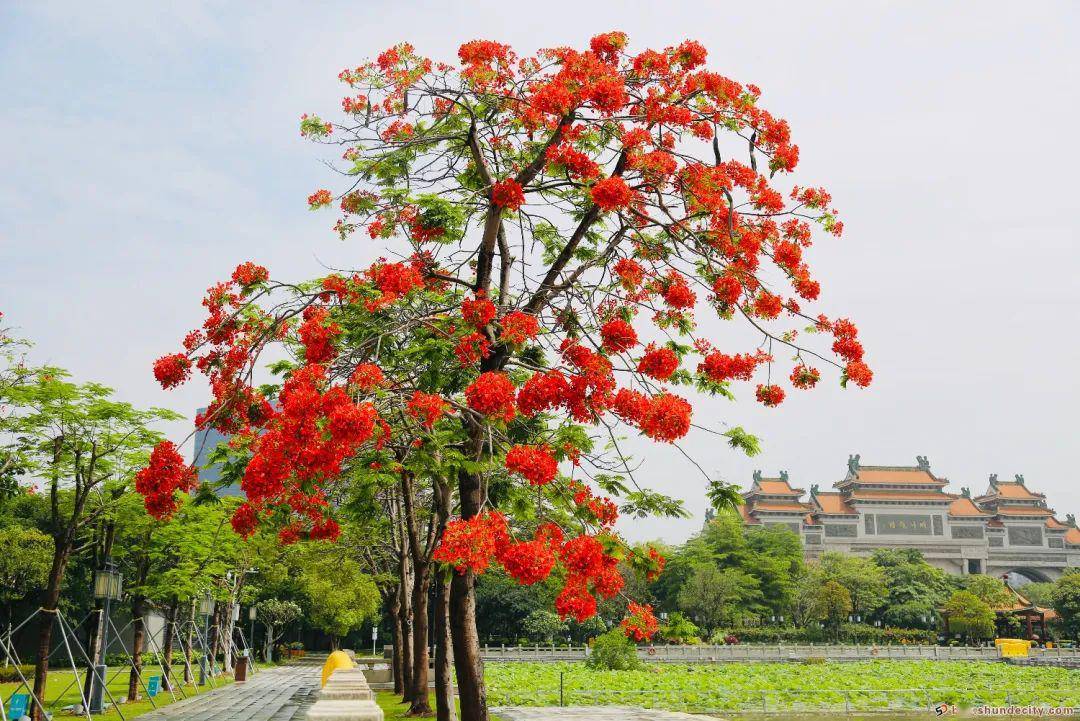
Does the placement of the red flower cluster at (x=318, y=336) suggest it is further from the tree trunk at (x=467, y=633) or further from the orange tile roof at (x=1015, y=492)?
the orange tile roof at (x=1015, y=492)

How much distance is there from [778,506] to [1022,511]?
2703cm

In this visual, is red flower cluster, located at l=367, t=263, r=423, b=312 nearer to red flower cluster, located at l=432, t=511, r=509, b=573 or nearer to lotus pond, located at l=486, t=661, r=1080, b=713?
red flower cluster, located at l=432, t=511, r=509, b=573

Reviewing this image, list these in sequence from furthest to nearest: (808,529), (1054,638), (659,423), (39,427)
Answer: (808,529), (1054,638), (39,427), (659,423)

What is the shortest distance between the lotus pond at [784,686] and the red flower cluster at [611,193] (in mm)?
19513

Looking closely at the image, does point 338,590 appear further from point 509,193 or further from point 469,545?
point 469,545

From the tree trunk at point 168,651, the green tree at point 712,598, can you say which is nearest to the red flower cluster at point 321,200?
the tree trunk at point 168,651

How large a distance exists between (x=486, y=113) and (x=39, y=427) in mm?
11616

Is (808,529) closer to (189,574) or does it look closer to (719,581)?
(719,581)

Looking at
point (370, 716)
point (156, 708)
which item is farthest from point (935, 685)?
point (370, 716)

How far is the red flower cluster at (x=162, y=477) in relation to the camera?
8.01 meters

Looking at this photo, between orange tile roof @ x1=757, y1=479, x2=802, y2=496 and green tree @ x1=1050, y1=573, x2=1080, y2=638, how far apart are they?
31.9m

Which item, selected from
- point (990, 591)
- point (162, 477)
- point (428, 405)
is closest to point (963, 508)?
point (990, 591)

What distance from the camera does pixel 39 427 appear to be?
56.0 ft

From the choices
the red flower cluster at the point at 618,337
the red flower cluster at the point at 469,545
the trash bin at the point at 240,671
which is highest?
the red flower cluster at the point at 618,337
